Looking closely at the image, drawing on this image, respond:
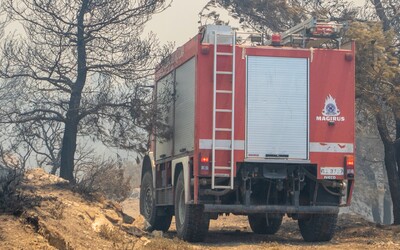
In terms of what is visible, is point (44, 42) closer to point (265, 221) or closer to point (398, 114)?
point (265, 221)

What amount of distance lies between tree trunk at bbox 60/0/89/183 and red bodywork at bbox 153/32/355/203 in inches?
223

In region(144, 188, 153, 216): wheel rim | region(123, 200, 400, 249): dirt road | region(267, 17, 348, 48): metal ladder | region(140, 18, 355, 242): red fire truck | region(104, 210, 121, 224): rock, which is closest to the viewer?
region(123, 200, 400, 249): dirt road

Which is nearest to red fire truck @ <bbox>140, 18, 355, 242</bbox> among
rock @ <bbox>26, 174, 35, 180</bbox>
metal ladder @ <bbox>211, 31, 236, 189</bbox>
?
metal ladder @ <bbox>211, 31, 236, 189</bbox>

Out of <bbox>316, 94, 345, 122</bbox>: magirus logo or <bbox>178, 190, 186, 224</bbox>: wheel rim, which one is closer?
<bbox>316, 94, 345, 122</bbox>: magirus logo

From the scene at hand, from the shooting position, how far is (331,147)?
1448cm

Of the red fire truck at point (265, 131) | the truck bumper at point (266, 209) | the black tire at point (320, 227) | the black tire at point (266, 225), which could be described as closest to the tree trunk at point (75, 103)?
the black tire at point (266, 225)

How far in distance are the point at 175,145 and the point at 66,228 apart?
4908 mm

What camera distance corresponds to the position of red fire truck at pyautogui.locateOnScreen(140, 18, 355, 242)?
46.5ft

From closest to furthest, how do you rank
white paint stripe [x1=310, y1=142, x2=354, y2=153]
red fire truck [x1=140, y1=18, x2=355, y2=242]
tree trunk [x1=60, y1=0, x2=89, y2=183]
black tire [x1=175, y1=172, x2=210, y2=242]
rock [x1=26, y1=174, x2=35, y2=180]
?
1. red fire truck [x1=140, y1=18, x2=355, y2=242]
2. white paint stripe [x1=310, y1=142, x2=354, y2=153]
3. black tire [x1=175, y1=172, x2=210, y2=242]
4. rock [x1=26, y1=174, x2=35, y2=180]
5. tree trunk [x1=60, y1=0, x2=89, y2=183]

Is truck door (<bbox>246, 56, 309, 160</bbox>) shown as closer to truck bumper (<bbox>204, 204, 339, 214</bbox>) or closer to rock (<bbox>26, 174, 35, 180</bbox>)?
truck bumper (<bbox>204, 204, 339, 214</bbox>)

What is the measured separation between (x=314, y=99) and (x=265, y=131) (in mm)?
1235

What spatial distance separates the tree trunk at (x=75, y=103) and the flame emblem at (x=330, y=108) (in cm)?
743

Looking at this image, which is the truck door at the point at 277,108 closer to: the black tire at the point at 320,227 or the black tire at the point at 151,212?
the black tire at the point at 320,227

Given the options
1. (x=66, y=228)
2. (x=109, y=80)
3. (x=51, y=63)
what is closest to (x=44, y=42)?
(x=51, y=63)
